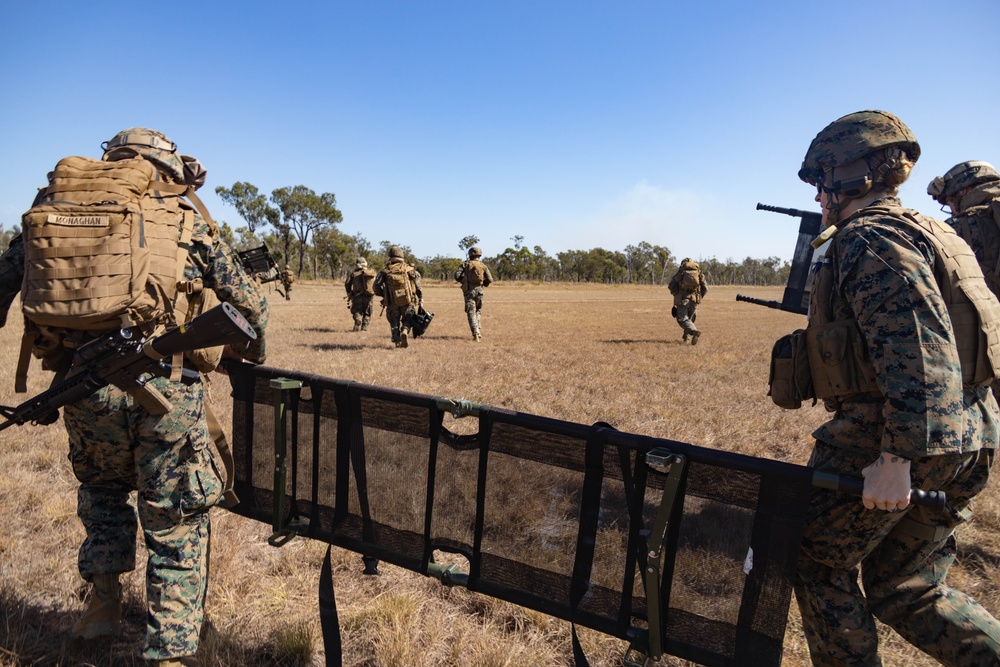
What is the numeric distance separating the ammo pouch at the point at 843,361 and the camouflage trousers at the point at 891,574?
0.22m

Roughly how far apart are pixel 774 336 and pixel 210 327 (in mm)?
16253

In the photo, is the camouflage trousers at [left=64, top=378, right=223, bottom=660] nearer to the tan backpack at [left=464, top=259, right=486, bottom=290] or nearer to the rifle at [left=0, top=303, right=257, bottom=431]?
the rifle at [left=0, top=303, right=257, bottom=431]

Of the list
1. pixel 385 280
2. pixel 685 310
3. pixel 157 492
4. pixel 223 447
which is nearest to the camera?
pixel 157 492

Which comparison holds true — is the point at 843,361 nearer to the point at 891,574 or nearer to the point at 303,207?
the point at 891,574

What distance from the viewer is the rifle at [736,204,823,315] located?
10.0 ft

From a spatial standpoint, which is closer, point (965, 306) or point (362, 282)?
point (965, 306)

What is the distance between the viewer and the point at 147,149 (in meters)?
2.54

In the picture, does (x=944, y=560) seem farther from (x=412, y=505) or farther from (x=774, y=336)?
(x=774, y=336)

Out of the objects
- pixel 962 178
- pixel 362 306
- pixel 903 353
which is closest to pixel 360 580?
pixel 903 353

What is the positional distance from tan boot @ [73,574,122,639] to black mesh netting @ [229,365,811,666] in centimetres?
61

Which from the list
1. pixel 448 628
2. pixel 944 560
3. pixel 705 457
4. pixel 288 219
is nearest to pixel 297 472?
pixel 448 628

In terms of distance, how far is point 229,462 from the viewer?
2615mm

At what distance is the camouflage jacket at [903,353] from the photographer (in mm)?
1704

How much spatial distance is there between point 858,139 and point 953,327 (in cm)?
72
